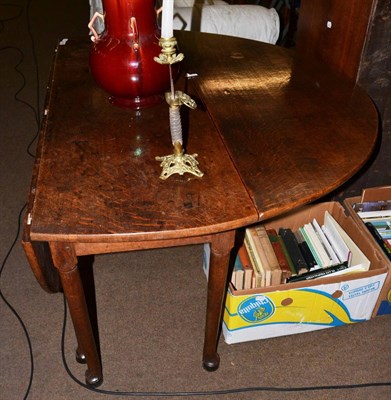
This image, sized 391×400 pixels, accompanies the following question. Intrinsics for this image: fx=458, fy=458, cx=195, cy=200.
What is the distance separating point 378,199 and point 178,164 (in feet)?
2.91

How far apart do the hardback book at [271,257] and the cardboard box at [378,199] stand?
285 millimetres

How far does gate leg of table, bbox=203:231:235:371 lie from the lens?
930 millimetres

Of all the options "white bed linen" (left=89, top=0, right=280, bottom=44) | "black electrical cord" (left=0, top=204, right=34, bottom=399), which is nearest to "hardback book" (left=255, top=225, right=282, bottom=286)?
"black electrical cord" (left=0, top=204, right=34, bottom=399)

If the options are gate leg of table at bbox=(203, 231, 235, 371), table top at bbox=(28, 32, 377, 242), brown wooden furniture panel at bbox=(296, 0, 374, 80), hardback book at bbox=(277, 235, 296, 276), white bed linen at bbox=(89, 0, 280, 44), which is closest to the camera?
table top at bbox=(28, 32, 377, 242)

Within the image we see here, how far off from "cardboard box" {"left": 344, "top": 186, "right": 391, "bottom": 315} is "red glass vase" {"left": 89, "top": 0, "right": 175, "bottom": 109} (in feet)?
2.40

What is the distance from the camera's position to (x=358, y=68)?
4.15 feet

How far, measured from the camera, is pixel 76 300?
3.20ft

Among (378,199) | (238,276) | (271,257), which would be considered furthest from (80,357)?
(378,199)

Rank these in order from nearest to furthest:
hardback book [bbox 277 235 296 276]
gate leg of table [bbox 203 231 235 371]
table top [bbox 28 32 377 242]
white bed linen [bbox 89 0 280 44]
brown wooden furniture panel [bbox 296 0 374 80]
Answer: table top [bbox 28 32 377 242] < gate leg of table [bbox 203 231 235 371] < brown wooden furniture panel [bbox 296 0 374 80] < hardback book [bbox 277 235 296 276] < white bed linen [bbox 89 0 280 44]

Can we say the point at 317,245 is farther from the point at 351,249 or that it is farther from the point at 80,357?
the point at 80,357

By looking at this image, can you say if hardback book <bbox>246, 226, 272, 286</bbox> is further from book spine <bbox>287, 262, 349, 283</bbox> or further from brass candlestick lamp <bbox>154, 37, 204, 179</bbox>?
brass candlestick lamp <bbox>154, 37, 204, 179</bbox>

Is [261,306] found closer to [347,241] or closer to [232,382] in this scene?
[232,382]

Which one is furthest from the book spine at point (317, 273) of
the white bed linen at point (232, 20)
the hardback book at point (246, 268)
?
the white bed linen at point (232, 20)

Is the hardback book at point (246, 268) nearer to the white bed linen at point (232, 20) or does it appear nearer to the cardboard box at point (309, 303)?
the cardboard box at point (309, 303)
